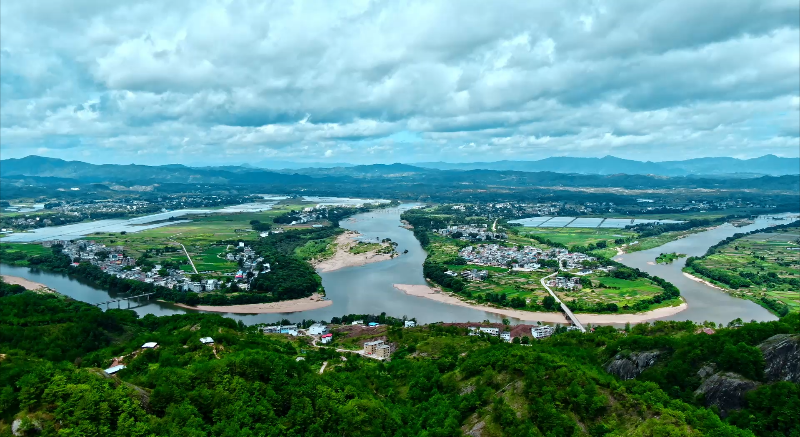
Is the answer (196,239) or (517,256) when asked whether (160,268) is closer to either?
(196,239)

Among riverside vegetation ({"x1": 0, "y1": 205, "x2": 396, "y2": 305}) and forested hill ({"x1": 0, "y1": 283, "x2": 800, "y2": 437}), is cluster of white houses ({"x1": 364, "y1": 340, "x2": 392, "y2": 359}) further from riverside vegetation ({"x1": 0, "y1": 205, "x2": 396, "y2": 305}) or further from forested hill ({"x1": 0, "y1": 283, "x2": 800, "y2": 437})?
riverside vegetation ({"x1": 0, "y1": 205, "x2": 396, "y2": 305})

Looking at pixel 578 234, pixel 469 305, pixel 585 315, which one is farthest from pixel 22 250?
pixel 578 234

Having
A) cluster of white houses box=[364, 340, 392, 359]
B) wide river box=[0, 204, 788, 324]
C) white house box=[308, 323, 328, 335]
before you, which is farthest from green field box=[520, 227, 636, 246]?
cluster of white houses box=[364, 340, 392, 359]

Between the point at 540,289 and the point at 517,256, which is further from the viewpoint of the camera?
the point at 517,256

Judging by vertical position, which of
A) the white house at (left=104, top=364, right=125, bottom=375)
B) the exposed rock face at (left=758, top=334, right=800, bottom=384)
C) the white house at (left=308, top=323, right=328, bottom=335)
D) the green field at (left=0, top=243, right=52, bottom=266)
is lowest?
the white house at (left=308, top=323, right=328, bottom=335)

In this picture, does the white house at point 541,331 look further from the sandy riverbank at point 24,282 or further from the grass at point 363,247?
the sandy riverbank at point 24,282

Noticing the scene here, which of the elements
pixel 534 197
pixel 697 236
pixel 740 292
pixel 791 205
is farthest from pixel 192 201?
pixel 791 205
